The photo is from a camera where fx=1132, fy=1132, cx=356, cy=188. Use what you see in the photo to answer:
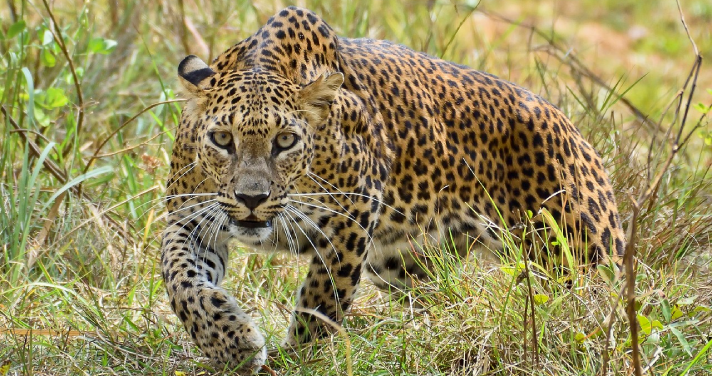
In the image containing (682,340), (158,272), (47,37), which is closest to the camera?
(682,340)

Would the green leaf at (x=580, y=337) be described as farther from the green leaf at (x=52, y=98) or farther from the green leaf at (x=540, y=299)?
the green leaf at (x=52, y=98)

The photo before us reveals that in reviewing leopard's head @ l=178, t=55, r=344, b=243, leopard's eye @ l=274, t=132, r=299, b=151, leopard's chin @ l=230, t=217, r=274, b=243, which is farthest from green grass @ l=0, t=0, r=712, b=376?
leopard's eye @ l=274, t=132, r=299, b=151

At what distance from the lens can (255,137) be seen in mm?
5484

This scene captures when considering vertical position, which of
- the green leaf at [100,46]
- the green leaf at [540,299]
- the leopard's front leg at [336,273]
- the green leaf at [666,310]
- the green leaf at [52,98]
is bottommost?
the leopard's front leg at [336,273]

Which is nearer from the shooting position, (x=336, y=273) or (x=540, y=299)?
(x=540, y=299)

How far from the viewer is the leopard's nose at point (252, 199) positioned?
5.41m

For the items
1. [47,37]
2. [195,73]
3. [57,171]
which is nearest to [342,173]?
[195,73]

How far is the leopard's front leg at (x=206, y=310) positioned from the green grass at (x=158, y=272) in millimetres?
252

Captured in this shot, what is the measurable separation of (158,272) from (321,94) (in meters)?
1.87

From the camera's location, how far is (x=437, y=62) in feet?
23.5

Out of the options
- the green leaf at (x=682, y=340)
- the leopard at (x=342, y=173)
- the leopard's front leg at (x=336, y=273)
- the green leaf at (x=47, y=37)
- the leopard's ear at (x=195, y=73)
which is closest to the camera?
the green leaf at (x=682, y=340)

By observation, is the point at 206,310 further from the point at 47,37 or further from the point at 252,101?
the point at 47,37

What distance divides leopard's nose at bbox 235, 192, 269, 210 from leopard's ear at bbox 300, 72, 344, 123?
1.91 ft

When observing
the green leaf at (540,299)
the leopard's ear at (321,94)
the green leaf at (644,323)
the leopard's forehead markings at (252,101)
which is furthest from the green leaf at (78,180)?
the green leaf at (644,323)
